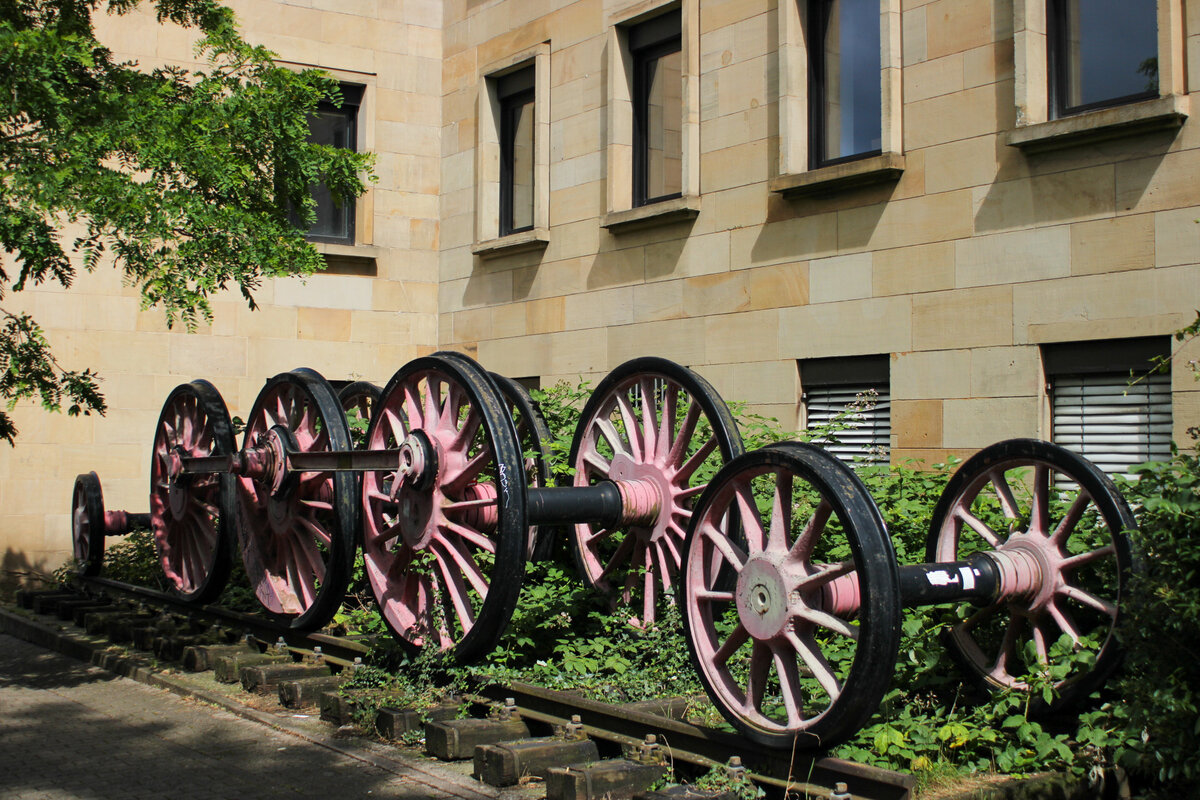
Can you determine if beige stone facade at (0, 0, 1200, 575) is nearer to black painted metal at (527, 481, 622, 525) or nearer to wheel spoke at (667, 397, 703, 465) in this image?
wheel spoke at (667, 397, 703, 465)

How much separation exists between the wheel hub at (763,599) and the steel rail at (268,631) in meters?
3.12

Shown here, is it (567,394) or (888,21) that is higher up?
(888,21)

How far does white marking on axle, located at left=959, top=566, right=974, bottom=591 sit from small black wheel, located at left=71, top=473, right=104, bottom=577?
826 cm

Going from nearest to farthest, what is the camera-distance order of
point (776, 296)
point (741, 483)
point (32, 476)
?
1. point (741, 483)
2. point (776, 296)
3. point (32, 476)

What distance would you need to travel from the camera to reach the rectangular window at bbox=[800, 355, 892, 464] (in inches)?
396

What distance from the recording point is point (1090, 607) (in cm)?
562

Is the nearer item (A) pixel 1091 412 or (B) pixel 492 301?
(A) pixel 1091 412

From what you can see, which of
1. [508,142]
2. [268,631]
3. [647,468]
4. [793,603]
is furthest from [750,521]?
[508,142]

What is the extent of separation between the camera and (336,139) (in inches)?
579

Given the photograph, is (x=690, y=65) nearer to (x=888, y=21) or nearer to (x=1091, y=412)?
(x=888, y=21)

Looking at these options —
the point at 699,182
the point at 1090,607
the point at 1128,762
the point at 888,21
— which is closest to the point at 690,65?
the point at 699,182

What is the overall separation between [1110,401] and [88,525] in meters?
8.57

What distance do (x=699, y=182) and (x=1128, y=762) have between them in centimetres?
759

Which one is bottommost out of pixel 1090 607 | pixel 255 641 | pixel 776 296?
pixel 255 641
